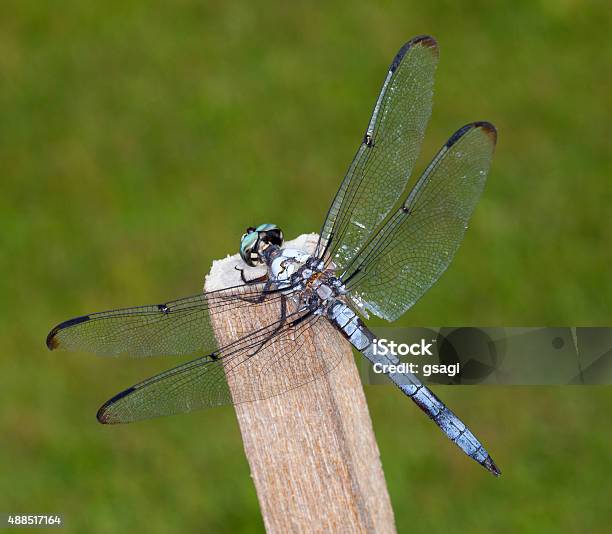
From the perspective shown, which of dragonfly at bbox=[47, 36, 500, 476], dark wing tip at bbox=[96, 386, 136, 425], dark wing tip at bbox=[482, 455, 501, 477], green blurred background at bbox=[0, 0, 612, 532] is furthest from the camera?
green blurred background at bbox=[0, 0, 612, 532]

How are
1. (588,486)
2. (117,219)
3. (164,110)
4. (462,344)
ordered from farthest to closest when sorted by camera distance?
(164,110)
(117,219)
(588,486)
(462,344)

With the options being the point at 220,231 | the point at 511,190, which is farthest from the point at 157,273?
the point at 511,190

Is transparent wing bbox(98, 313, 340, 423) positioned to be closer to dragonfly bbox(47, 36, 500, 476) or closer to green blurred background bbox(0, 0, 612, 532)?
dragonfly bbox(47, 36, 500, 476)

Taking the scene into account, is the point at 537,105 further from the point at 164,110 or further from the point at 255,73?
the point at 164,110


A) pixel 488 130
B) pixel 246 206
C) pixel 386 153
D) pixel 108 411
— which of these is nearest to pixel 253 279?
pixel 108 411

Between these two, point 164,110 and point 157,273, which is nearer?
point 157,273

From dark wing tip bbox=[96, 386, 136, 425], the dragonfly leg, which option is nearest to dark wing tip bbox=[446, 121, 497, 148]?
the dragonfly leg
